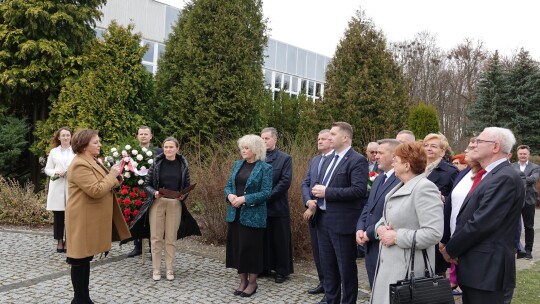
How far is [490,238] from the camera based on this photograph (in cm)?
347

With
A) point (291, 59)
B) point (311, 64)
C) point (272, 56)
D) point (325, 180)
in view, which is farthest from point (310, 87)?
point (325, 180)

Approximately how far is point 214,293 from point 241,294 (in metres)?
0.34

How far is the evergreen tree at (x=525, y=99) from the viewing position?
2447cm

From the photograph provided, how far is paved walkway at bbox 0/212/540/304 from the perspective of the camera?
5.61m

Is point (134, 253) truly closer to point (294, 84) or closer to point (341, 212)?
point (341, 212)

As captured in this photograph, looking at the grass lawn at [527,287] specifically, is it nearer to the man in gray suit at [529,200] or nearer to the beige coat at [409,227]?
the man in gray suit at [529,200]

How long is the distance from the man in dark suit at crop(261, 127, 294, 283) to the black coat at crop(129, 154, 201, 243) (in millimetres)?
1088

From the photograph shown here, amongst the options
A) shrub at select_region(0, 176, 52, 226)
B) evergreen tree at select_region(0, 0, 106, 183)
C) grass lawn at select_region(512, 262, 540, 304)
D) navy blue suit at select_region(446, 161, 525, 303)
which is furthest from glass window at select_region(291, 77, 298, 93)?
navy blue suit at select_region(446, 161, 525, 303)

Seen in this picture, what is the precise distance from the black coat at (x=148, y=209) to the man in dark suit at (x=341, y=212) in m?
2.14

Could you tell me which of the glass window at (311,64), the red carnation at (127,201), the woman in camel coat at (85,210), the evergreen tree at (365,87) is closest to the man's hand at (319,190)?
the woman in camel coat at (85,210)

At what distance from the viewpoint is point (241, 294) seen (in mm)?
5812

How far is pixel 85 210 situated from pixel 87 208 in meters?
0.03

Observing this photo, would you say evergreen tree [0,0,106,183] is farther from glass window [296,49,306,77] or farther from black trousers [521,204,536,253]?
glass window [296,49,306,77]

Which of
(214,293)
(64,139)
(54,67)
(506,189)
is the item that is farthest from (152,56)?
(506,189)
